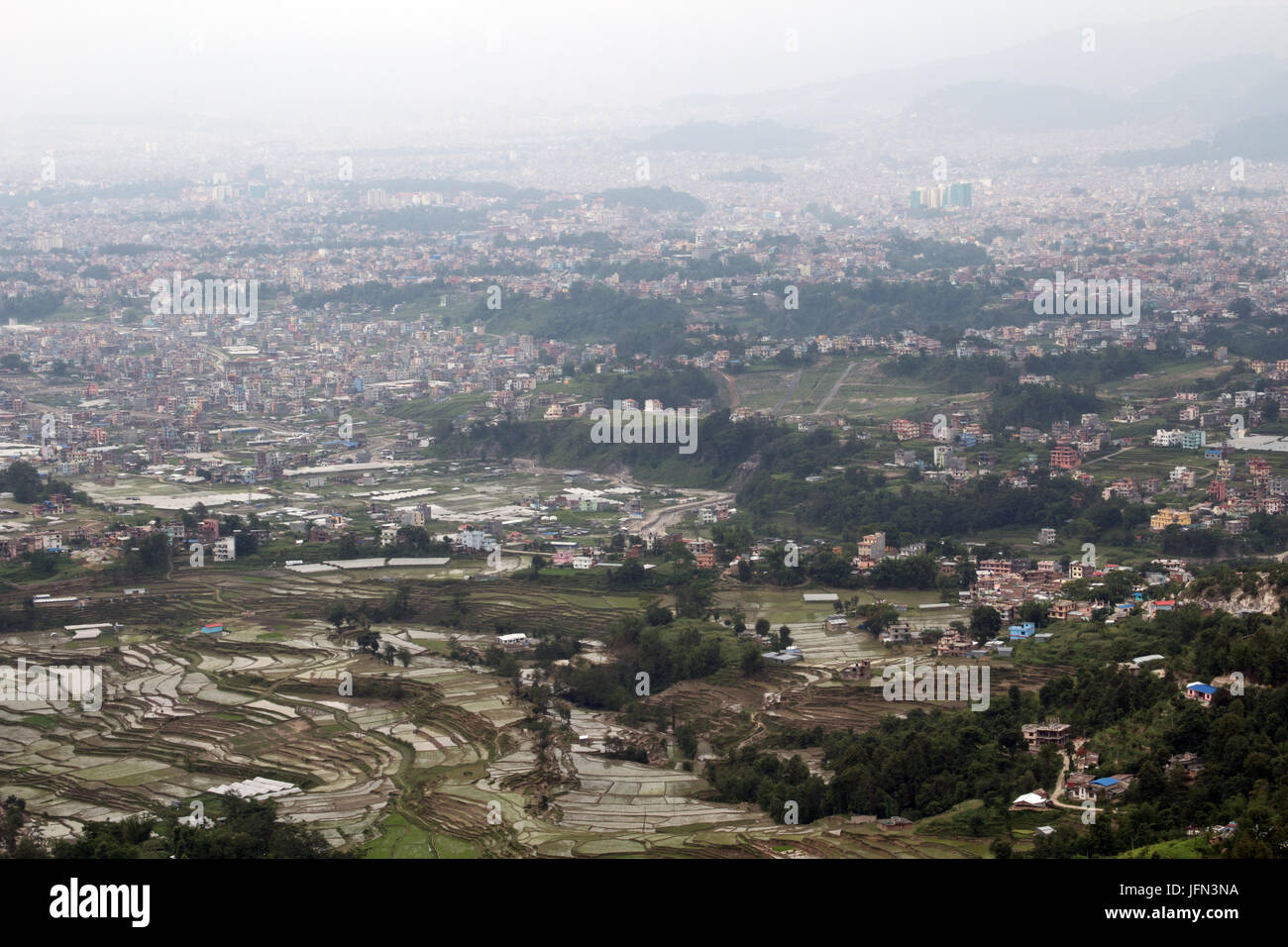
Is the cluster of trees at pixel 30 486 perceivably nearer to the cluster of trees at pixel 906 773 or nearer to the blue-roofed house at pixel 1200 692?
the cluster of trees at pixel 906 773

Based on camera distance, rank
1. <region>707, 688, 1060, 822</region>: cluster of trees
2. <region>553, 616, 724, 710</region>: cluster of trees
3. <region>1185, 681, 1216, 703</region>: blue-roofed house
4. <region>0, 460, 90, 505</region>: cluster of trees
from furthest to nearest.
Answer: <region>0, 460, 90, 505</region>: cluster of trees → <region>553, 616, 724, 710</region>: cluster of trees → <region>1185, 681, 1216, 703</region>: blue-roofed house → <region>707, 688, 1060, 822</region>: cluster of trees

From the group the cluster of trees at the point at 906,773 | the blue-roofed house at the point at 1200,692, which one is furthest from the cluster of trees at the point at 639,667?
the blue-roofed house at the point at 1200,692

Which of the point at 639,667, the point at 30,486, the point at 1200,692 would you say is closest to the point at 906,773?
the point at 1200,692

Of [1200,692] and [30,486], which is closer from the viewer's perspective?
[1200,692]

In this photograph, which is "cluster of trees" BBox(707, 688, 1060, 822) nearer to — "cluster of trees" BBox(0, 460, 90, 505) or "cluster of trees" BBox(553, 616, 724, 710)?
"cluster of trees" BBox(553, 616, 724, 710)

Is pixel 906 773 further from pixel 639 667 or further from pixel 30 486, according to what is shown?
pixel 30 486

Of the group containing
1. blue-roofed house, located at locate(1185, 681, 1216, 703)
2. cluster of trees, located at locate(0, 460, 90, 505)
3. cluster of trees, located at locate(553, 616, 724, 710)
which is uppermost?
cluster of trees, located at locate(0, 460, 90, 505)

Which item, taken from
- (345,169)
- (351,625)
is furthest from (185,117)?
(351,625)

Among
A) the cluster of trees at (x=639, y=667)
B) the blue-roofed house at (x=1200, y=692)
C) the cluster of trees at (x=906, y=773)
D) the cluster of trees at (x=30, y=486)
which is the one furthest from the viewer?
the cluster of trees at (x=30, y=486)

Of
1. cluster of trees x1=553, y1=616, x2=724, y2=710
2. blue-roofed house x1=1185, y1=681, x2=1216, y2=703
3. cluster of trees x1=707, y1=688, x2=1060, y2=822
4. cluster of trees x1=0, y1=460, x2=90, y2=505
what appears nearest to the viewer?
cluster of trees x1=707, y1=688, x2=1060, y2=822

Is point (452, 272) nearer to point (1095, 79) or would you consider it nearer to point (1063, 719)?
point (1063, 719)

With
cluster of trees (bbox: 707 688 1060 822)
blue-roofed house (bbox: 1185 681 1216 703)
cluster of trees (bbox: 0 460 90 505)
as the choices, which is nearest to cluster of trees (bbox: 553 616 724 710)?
cluster of trees (bbox: 707 688 1060 822)

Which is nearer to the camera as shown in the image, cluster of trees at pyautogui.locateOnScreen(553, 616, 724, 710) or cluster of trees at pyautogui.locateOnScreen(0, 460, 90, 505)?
cluster of trees at pyautogui.locateOnScreen(553, 616, 724, 710)

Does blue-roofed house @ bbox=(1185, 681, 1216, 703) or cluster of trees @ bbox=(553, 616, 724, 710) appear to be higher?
blue-roofed house @ bbox=(1185, 681, 1216, 703)
